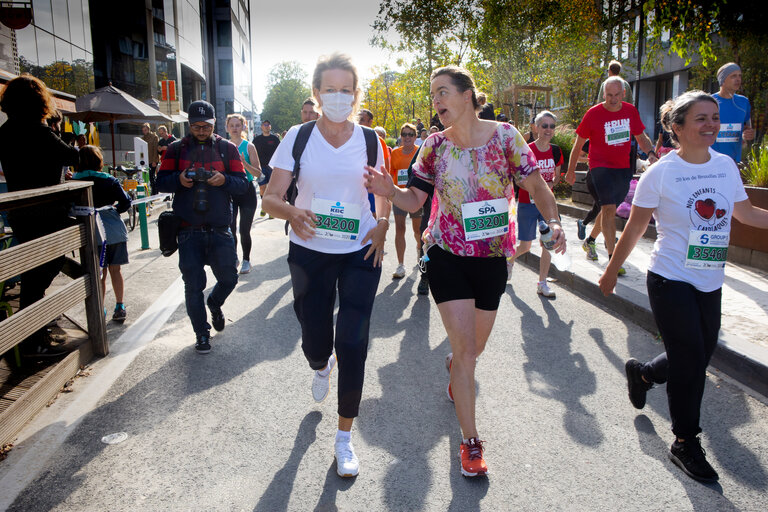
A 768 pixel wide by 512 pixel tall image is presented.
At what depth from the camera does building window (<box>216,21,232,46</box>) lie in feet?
226

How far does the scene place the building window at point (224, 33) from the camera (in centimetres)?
6888

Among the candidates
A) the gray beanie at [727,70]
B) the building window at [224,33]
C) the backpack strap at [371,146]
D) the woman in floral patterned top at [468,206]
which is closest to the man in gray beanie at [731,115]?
the gray beanie at [727,70]

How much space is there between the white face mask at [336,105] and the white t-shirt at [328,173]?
0.13m

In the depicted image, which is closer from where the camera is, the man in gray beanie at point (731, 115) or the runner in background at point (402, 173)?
the man in gray beanie at point (731, 115)

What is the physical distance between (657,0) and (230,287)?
10.3m

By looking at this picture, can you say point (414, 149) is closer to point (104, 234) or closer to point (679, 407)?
point (104, 234)

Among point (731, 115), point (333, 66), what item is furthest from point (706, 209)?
point (731, 115)

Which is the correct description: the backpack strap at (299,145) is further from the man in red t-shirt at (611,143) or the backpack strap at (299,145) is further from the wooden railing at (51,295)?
the man in red t-shirt at (611,143)

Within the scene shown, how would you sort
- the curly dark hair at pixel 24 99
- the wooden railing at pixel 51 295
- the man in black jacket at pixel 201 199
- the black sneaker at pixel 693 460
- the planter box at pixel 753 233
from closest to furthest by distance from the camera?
the black sneaker at pixel 693 460, the wooden railing at pixel 51 295, the curly dark hair at pixel 24 99, the man in black jacket at pixel 201 199, the planter box at pixel 753 233

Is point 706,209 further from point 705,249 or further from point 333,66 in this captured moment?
point 333,66

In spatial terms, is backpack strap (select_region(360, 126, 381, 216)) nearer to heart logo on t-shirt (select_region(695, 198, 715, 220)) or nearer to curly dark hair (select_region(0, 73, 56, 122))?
heart logo on t-shirt (select_region(695, 198, 715, 220))

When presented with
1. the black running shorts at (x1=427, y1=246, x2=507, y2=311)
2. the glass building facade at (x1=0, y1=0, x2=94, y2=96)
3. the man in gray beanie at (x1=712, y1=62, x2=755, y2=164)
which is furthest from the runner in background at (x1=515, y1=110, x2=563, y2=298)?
the glass building facade at (x1=0, y1=0, x2=94, y2=96)

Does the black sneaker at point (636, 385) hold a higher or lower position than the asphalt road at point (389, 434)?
higher

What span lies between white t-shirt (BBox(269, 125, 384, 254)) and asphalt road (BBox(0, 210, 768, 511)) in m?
1.12
